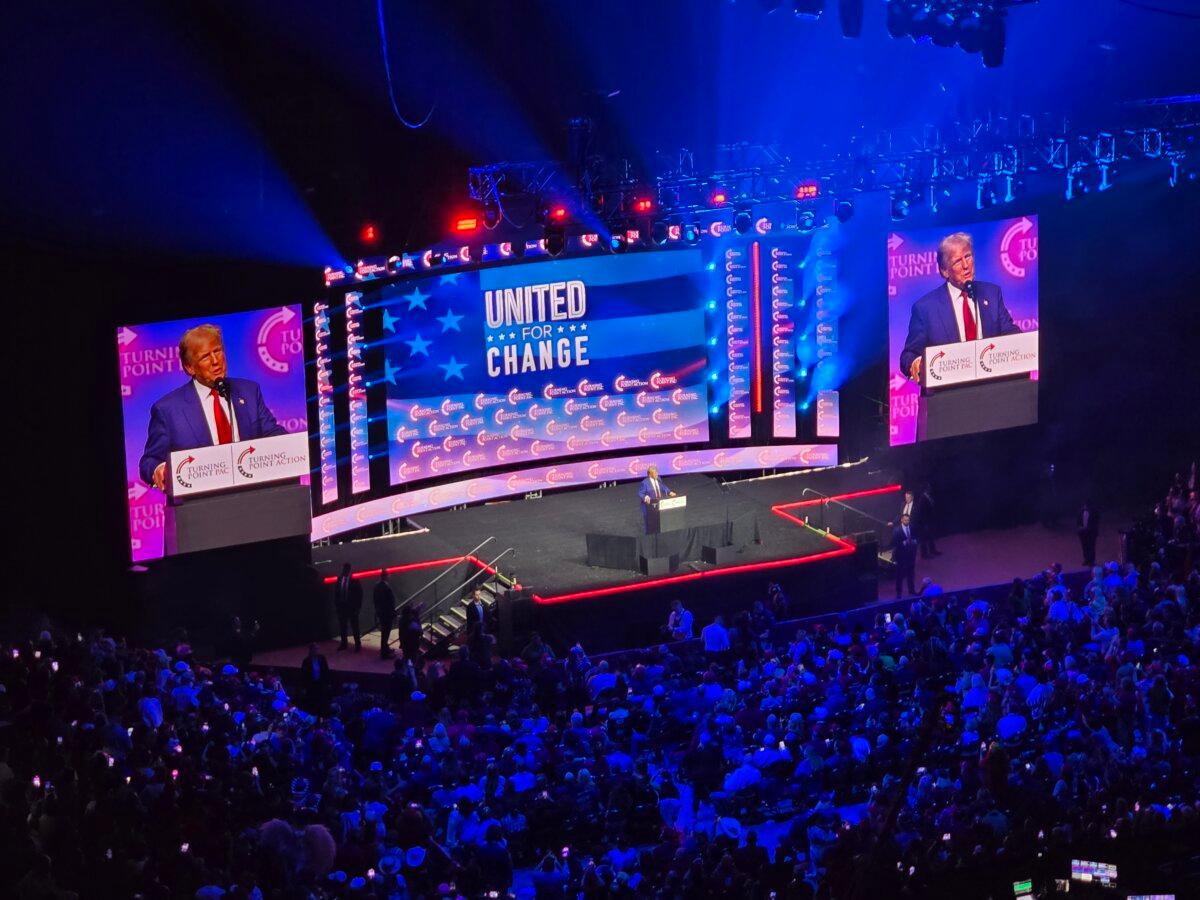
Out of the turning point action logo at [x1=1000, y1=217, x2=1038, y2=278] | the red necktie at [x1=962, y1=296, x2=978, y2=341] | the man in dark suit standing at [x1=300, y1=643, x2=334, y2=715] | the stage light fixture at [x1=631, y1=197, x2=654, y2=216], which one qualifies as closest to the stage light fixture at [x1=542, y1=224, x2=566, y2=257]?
the stage light fixture at [x1=631, y1=197, x2=654, y2=216]

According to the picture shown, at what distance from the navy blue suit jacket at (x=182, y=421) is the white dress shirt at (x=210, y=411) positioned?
0.12ft

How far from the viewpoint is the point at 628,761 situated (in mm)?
15656

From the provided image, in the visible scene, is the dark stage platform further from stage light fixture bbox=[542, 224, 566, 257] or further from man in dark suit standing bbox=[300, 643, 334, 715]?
stage light fixture bbox=[542, 224, 566, 257]

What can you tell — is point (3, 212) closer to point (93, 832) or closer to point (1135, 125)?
point (93, 832)

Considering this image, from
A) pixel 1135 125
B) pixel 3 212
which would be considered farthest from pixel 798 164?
pixel 3 212

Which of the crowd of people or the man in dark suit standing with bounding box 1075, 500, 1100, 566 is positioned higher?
the man in dark suit standing with bounding box 1075, 500, 1100, 566

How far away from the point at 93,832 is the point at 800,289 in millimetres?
14974

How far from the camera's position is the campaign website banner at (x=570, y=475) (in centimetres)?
2284

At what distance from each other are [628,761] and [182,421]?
7.74m

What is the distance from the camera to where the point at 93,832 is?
12148 millimetres

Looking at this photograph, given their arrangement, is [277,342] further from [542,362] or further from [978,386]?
[978,386]

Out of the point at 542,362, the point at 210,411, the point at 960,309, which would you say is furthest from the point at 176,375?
Result: the point at 960,309

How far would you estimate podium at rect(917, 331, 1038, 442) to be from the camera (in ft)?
82.1

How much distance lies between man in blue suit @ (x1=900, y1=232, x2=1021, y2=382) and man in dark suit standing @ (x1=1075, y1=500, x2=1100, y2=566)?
9.84ft
